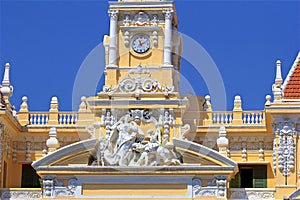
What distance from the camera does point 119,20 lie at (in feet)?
236

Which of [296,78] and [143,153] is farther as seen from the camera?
[296,78]

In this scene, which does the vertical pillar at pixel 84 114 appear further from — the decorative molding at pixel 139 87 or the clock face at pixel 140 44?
the clock face at pixel 140 44

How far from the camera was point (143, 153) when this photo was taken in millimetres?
65250

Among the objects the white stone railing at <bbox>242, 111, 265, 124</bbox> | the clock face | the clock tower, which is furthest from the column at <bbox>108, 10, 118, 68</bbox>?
the white stone railing at <bbox>242, 111, 265, 124</bbox>

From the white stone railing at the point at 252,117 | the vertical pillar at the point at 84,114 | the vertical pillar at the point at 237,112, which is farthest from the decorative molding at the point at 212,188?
the vertical pillar at the point at 84,114

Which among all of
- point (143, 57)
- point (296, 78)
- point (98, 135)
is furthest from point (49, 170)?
point (296, 78)

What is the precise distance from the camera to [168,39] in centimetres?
7106

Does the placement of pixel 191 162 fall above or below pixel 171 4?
below

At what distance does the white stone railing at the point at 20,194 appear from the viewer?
67.1 metres

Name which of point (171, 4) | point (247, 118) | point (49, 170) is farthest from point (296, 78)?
point (49, 170)

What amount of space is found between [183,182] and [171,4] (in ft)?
37.2

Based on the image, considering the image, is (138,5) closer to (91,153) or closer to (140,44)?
(140,44)

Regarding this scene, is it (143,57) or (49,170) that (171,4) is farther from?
(49,170)

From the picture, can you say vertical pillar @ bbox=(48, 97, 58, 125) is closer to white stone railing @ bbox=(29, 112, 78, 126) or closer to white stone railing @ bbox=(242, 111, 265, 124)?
white stone railing @ bbox=(29, 112, 78, 126)
